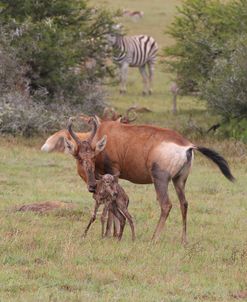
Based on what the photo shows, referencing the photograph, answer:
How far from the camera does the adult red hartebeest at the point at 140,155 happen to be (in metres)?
9.65

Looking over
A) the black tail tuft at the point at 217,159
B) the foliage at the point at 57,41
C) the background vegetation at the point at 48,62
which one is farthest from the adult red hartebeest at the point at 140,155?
the foliage at the point at 57,41

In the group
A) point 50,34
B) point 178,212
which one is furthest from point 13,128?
point 178,212

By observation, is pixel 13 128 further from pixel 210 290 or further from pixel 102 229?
pixel 210 290

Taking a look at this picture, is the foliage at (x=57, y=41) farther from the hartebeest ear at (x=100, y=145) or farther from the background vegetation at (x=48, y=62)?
the hartebeest ear at (x=100, y=145)

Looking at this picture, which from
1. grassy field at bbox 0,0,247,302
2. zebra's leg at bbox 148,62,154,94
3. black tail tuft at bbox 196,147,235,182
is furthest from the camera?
zebra's leg at bbox 148,62,154,94

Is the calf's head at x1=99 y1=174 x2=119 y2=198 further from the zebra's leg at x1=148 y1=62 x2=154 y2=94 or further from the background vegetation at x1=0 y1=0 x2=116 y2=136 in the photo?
the zebra's leg at x1=148 y1=62 x2=154 y2=94

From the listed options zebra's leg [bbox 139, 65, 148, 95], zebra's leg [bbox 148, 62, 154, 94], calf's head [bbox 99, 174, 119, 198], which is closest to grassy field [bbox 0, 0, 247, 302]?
calf's head [bbox 99, 174, 119, 198]

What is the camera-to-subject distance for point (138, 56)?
29453mm

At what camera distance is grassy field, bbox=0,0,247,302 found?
745 centimetres

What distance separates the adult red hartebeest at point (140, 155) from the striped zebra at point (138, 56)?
1727 cm

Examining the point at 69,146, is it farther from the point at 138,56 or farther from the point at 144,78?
the point at 138,56

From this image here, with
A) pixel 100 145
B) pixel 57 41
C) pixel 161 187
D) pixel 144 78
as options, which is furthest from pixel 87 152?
pixel 144 78

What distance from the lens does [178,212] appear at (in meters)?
11.7

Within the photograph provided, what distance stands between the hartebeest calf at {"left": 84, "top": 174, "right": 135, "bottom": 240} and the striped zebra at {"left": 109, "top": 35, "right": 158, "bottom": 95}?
17.8 metres
